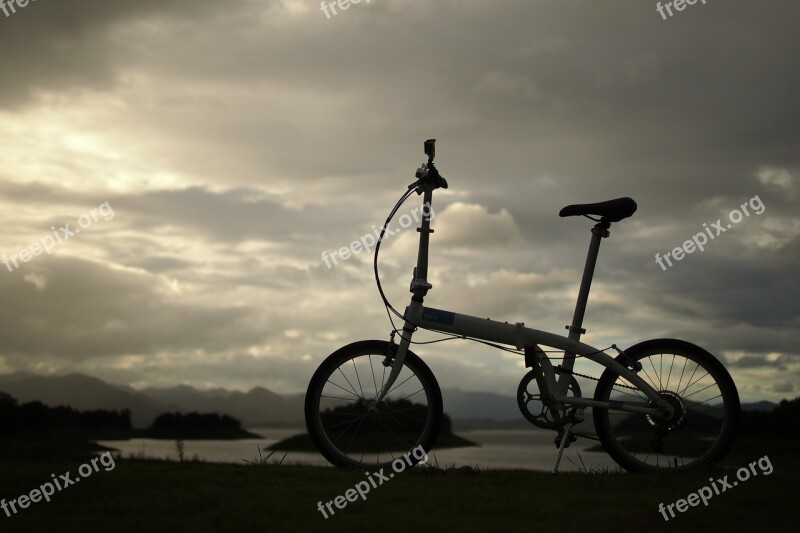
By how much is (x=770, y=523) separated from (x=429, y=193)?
12.4 feet

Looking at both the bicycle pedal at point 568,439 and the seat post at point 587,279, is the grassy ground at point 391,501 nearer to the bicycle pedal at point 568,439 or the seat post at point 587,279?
the bicycle pedal at point 568,439

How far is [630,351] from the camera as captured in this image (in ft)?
21.5

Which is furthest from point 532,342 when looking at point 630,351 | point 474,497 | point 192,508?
point 192,508

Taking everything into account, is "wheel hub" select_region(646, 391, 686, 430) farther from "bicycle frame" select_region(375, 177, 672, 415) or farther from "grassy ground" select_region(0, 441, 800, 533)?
"grassy ground" select_region(0, 441, 800, 533)

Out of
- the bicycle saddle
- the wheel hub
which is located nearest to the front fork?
the bicycle saddle

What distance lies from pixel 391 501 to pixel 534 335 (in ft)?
7.78

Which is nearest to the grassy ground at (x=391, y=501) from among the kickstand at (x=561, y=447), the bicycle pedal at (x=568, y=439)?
the kickstand at (x=561, y=447)

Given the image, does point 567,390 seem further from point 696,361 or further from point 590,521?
point 590,521

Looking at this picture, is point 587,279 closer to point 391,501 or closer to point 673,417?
point 673,417

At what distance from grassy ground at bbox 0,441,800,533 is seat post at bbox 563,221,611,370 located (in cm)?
128

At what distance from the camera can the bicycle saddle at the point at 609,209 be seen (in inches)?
253

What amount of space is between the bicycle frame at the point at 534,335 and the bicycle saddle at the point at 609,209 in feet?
0.34

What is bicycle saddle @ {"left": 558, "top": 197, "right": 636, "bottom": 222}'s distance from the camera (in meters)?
6.41

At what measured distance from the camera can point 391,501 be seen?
458 centimetres
